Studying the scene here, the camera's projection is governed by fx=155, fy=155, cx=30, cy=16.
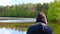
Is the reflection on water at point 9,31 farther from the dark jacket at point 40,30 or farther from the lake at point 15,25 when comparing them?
the dark jacket at point 40,30

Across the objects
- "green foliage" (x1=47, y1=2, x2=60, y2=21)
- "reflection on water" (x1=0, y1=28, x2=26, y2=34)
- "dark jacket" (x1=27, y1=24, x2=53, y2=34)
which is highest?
"green foliage" (x1=47, y1=2, x2=60, y2=21)

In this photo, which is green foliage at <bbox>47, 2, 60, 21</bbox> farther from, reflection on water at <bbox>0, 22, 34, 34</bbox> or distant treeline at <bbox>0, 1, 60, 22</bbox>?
reflection on water at <bbox>0, 22, 34, 34</bbox>

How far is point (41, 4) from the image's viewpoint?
4254 mm

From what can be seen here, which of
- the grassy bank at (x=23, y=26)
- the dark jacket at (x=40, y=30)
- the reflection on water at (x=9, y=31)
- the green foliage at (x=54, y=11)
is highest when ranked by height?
the green foliage at (x=54, y=11)

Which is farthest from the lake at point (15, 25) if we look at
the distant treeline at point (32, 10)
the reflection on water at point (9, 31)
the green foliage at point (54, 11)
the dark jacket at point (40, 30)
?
the dark jacket at point (40, 30)

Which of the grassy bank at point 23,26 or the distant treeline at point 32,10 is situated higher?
the distant treeline at point 32,10

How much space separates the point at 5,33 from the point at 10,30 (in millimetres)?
162

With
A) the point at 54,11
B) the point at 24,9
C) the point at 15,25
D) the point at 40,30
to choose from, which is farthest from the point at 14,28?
the point at 40,30

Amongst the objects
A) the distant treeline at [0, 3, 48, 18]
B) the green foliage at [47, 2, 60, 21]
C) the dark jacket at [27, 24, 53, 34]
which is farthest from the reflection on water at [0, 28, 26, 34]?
the dark jacket at [27, 24, 53, 34]

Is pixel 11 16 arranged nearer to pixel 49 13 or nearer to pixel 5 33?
pixel 5 33

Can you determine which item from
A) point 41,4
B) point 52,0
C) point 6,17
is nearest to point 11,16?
point 6,17

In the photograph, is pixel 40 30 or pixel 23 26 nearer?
pixel 40 30

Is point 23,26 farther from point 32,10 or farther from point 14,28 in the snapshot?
point 32,10

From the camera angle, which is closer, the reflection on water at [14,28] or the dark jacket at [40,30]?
the dark jacket at [40,30]
